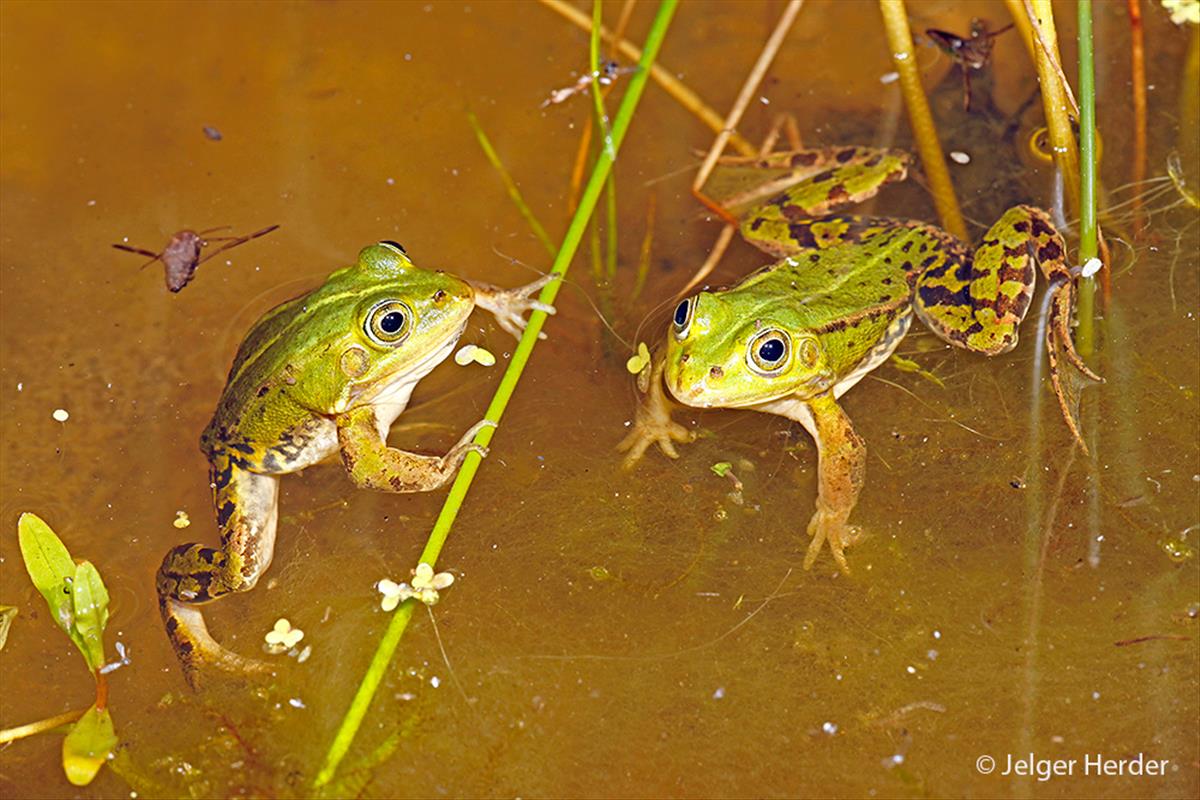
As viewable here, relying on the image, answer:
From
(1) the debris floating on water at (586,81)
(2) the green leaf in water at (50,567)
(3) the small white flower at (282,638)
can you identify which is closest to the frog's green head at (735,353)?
(3) the small white flower at (282,638)

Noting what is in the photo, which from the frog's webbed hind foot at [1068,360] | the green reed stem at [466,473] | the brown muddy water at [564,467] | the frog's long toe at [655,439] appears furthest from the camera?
the frog's long toe at [655,439]

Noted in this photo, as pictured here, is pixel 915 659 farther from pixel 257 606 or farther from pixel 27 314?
pixel 27 314

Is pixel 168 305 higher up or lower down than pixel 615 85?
lower down

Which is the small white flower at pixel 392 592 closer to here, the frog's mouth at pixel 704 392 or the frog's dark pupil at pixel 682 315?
the frog's mouth at pixel 704 392

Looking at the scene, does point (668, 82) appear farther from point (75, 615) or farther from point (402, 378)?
point (75, 615)

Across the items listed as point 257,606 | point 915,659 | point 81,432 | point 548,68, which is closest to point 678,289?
point 548,68

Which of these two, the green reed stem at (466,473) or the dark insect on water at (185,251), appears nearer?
the green reed stem at (466,473)

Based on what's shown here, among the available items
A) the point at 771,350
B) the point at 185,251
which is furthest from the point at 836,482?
the point at 185,251
